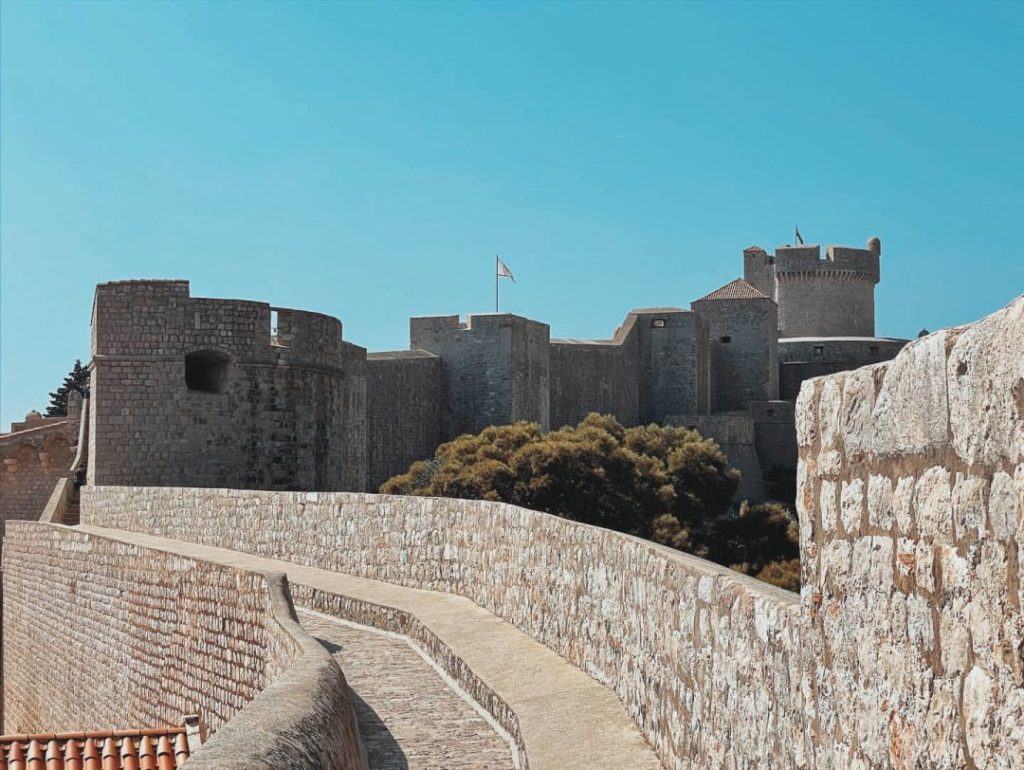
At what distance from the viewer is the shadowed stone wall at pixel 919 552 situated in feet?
7.38

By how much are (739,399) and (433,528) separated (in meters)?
36.2

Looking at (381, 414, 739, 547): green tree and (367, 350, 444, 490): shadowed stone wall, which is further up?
(367, 350, 444, 490): shadowed stone wall

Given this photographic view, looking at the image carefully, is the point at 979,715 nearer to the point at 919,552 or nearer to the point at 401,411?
the point at 919,552

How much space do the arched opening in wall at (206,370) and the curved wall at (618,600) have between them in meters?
7.80

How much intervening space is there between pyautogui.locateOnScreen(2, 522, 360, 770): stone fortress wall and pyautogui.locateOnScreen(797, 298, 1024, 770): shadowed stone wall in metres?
1.55

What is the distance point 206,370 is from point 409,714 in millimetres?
15212

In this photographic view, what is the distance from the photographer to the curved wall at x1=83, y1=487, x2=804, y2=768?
357 cm

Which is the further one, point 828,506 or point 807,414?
point 807,414

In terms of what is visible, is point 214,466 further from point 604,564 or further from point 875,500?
point 875,500

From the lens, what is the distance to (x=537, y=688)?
614 centimetres

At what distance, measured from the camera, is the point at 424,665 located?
316 inches

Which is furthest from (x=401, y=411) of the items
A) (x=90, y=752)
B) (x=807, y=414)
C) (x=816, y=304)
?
(x=807, y=414)

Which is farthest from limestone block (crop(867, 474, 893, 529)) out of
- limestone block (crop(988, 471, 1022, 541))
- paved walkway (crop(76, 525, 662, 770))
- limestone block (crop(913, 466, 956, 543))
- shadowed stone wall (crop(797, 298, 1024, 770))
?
paved walkway (crop(76, 525, 662, 770))

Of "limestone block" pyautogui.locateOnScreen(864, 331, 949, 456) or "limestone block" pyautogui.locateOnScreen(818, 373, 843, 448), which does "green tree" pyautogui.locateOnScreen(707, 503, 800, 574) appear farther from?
"limestone block" pyautogui.locateOnScreen(864, 331, 949, 456)
